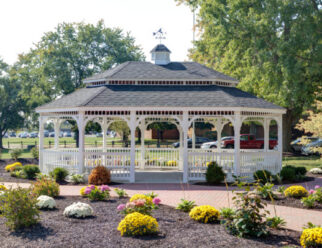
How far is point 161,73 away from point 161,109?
142 inches

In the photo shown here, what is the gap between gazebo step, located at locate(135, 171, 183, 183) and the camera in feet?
57.4

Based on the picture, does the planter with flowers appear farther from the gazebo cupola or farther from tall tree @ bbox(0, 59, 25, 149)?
tall tree @ bbox(0, 59, 25, 149)

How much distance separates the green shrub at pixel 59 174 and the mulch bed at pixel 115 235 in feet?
21.9

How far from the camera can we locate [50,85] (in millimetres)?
38531

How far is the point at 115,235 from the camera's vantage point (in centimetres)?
855

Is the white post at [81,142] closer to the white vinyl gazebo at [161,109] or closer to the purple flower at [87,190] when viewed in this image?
the white vinyl gazebo at [161,109]

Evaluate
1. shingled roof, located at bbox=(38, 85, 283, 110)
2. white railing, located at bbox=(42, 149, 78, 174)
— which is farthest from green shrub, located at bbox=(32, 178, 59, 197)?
shingled roof, located at bbox=(38, 85, 283, 110)

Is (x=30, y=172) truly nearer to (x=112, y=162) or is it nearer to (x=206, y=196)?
(x=112, y=162)

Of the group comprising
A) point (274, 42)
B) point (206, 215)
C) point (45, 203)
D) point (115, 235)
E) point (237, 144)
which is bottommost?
point (115, 235)

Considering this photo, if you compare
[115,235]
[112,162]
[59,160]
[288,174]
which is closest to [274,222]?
[115,235]

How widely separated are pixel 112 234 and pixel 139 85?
11752 millimetres

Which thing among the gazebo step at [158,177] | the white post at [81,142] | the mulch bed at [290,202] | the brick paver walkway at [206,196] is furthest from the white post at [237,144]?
the white post at [81,142]

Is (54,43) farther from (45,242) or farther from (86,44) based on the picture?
(45,242)

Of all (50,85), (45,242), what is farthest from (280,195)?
(50,85)
